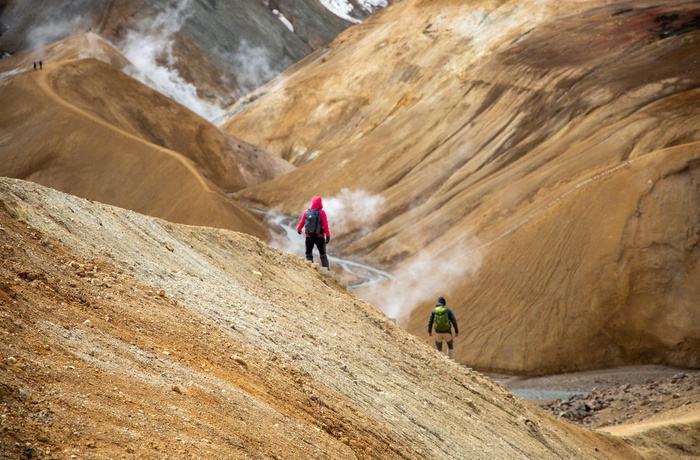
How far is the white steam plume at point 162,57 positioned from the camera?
8862 cm

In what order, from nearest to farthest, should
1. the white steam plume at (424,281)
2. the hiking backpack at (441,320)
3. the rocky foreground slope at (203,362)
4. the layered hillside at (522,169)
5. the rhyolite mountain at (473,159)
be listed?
1. the rocky foreground slope at (203,362)
2. the hiking backpack at (441,320)
3. the layered hillside at (522,169)
4. the rhyolite mountain at (473,159)
5. the white steam plume at (424,281)

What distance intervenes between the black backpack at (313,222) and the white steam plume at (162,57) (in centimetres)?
7236

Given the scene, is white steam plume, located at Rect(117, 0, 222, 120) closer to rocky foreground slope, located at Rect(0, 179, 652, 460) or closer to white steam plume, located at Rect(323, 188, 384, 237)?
white steam plume, located at Rect(323, 188, 384, 237)

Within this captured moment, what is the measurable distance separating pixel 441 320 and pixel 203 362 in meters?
9.81

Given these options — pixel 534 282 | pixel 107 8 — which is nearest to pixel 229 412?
pixel 534 282

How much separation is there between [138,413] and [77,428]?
0.69m

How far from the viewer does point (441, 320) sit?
1853 cm

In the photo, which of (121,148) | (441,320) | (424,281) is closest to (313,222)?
(441,320)

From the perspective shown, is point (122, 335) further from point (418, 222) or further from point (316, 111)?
point (316, 111)

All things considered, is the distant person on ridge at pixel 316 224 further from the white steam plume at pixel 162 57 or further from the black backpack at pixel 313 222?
the white steam plume at pixel 162 57

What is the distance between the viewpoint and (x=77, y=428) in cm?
664

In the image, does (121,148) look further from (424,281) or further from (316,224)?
(316,224)

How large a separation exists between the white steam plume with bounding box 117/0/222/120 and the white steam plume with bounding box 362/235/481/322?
174 feet

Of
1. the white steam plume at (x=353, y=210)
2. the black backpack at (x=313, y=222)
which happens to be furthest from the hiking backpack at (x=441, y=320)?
the white steam plume at (x=353, y=210)
